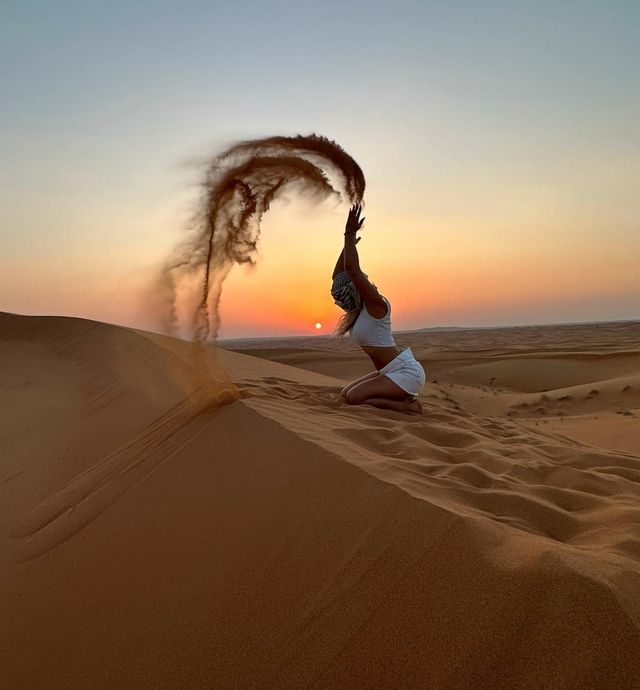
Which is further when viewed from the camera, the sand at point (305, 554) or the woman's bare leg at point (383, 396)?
the woman's bare leg at point (383, 396)

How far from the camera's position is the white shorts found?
504cm

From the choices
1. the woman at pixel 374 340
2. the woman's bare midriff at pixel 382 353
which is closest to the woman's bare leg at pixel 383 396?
the woman at pixel 374 340

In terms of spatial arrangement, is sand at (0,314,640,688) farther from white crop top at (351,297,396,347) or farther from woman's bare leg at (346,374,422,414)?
Answer: white crop top at (351,297,396,347)

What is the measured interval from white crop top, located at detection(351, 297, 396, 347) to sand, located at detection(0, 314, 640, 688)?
109cm

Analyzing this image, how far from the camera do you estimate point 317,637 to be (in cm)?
162

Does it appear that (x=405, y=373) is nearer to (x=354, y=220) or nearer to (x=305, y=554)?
(x=354, y=220)

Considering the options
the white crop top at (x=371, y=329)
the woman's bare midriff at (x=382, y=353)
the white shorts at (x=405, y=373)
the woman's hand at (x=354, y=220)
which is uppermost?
the woman's hand at (x=354, y=220)

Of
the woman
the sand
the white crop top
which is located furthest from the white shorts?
the sand

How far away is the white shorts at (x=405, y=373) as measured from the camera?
Answer: 5.04m

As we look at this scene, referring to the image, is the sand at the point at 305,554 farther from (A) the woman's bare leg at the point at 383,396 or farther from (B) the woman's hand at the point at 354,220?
(B) the woman's hand at the point at 354,220

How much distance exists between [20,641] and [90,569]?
1.23ft

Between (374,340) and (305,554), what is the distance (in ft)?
10.9

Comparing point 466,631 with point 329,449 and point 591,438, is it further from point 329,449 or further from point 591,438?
point 591,438

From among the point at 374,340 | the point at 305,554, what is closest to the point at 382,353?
the point at 374,340
